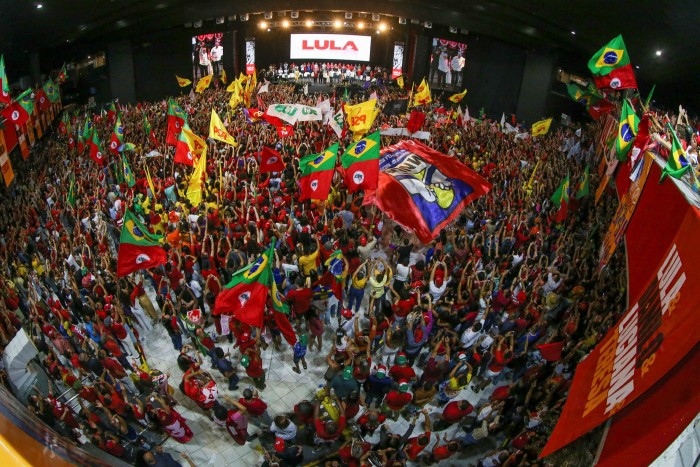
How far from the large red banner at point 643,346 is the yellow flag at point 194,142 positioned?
34.6ft

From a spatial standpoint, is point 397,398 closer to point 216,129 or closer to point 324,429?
point 324,429

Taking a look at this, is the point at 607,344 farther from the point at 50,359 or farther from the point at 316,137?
the point at 316,137

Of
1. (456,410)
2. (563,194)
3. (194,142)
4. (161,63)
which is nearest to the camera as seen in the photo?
(456,410)

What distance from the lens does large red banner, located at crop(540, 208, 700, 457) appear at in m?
3.46

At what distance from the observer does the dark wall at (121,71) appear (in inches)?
1052

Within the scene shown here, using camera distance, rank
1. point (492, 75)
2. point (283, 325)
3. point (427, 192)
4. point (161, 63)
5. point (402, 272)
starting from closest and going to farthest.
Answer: point (283, 325) < point (402, 272) < point (427, 192) < point (161, 63) < point (492, 75)

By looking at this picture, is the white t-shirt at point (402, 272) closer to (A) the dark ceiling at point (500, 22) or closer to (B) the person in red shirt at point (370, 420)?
(B) the person in red shirt at point (370, 420)

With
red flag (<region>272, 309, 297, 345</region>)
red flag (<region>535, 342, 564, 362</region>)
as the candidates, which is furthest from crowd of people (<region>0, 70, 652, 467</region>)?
red flag (<region>272, 309, 297, 345</region>)

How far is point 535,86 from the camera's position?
91.5ft

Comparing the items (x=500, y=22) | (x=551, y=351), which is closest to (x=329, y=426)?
(x=551, y=351)

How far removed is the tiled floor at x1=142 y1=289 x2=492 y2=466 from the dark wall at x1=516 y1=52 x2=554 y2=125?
24.5 metres

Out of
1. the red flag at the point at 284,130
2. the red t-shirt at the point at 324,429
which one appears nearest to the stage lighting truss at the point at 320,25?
the red flag at the point at 284,130

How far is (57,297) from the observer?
8797 mm

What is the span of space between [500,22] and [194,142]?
20.4 meters
